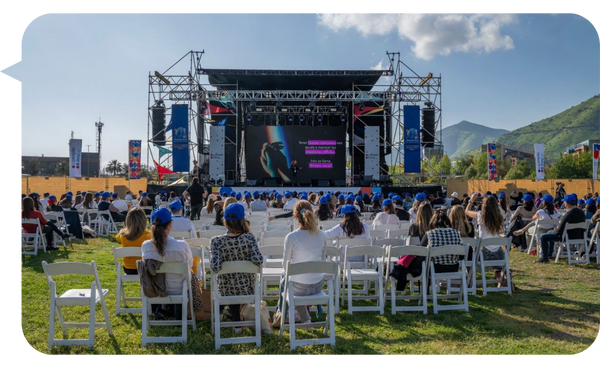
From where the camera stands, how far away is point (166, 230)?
13.8ft

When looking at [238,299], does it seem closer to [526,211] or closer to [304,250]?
[304,250]

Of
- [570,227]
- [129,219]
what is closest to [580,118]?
[570,227]

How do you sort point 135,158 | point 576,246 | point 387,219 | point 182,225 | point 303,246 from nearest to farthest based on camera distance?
point 303,246
point 182,225
point 387,219
point 576,246
point 135,158

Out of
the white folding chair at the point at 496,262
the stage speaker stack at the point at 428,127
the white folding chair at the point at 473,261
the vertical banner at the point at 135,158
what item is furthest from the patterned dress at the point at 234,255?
the vertical banner at the point at 135,158

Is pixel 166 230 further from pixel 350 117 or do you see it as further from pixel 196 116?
pixel 350 117

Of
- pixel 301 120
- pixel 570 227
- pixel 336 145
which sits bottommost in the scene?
pixel 570 227

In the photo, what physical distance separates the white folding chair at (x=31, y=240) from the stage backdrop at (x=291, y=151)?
14.5 meters

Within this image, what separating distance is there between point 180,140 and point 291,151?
5580 millimetres

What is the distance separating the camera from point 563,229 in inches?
311

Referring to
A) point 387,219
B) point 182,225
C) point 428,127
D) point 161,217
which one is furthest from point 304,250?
point 428,127

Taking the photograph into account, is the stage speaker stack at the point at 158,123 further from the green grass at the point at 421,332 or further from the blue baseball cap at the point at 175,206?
the blue baseball cap at the point at 175,206

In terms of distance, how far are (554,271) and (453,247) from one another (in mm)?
3578

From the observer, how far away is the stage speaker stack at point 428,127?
71.9 feet

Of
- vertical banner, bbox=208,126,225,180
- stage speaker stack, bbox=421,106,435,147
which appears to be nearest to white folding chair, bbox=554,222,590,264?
stage speaker stack, bbox=421,106,435,147
